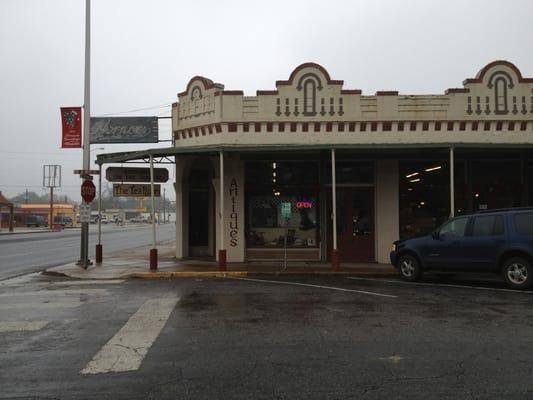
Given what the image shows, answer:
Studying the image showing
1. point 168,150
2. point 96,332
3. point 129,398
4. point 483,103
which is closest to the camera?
point 129,398

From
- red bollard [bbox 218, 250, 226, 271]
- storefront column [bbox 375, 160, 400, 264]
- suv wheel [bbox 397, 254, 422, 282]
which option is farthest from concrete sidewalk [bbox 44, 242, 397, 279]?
suv wheel [bbox 397, 254, 422, 282]

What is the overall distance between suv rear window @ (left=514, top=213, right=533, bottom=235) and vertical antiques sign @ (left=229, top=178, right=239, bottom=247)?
8.65m

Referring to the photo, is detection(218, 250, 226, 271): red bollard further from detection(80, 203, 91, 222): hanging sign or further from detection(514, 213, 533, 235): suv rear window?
detection(514, 213, 533, 235): suv rear window

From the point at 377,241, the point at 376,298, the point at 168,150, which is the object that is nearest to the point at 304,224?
the point at 377,241

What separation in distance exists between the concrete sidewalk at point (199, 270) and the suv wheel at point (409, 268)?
46.4 inches

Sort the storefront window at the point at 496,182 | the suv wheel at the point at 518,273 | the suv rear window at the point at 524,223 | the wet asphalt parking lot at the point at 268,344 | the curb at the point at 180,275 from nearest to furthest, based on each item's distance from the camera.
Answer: the wet asphalt parking lot at the point at 268,344, the suv wheel at the point at 518,273, the suv rear window at the point at 524,223, the curb at the point at 180,275, the storefront window at the point at 496,182

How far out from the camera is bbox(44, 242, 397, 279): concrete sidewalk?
14.4 m

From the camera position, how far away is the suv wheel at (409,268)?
42.4 feet

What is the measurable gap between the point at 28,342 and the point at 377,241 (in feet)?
40.3

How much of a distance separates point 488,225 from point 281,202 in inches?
288

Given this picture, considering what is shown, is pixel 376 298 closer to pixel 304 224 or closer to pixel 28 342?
pixel 28 342

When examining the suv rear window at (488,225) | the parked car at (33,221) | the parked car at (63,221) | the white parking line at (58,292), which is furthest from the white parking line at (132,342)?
the parked car at (63,221)

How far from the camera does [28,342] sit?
689 cm

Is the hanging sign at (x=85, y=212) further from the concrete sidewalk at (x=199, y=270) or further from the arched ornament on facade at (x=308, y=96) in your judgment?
the arched ornament on facade at (x=308, y=96)
